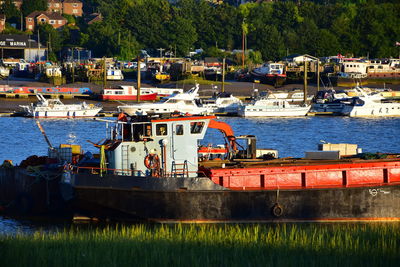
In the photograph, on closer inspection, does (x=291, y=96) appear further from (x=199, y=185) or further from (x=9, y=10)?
(x=9, y=10)

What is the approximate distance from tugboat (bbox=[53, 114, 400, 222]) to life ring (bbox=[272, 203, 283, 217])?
1.4 inches

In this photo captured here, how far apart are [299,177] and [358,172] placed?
2.37m

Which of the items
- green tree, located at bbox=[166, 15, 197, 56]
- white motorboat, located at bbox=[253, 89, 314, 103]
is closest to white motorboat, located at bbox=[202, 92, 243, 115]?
white motorboat, located at bbox=[253, 89, 314, 103]

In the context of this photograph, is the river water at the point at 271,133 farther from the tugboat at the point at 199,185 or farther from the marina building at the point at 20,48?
the marina building at the point at 20,48

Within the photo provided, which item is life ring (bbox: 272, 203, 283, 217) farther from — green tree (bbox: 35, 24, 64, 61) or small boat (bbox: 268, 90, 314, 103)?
green tree (bbox: 35, 24, 64, 61)

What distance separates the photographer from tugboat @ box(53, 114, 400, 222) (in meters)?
33.7

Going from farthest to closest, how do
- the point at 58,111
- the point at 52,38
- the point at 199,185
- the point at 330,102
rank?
the point at 52,38 < the point at 330,102 < the point at 58,111 < the point at 199,185

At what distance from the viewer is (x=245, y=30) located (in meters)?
148

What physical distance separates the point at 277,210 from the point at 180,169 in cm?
390

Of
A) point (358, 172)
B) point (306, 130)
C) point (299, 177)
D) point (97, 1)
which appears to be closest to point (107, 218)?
point (299, 177)

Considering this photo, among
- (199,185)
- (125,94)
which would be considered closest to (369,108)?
(125,94)

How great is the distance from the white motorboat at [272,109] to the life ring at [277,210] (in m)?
51.0

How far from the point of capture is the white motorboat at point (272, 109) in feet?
279

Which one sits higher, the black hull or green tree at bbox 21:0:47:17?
green tree at bbox 21:0:47:17
